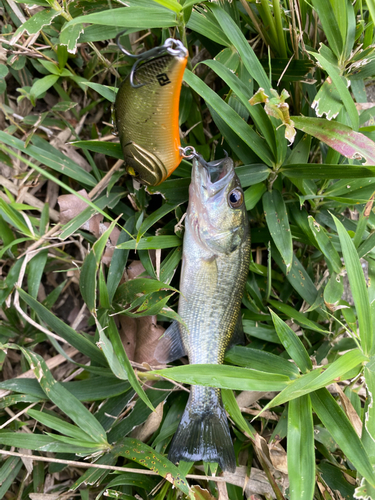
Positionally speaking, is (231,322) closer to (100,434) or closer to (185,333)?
(185,333)

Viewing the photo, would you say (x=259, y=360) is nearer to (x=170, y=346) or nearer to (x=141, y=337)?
(x=170, y=346)

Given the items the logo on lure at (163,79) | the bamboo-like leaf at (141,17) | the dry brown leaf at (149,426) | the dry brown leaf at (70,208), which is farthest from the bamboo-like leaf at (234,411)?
the bamboo-like leaf at (141,17)

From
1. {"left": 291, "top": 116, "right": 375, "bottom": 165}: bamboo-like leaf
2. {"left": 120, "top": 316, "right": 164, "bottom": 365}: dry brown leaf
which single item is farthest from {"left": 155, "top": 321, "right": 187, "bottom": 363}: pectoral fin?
{"left": 291, "top": 116, "right": 375, "bottom": 165}: bamboo-like leaf

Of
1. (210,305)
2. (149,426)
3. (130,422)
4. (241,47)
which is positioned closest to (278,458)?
(149,426)

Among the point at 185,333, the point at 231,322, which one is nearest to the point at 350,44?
the point at 231,322

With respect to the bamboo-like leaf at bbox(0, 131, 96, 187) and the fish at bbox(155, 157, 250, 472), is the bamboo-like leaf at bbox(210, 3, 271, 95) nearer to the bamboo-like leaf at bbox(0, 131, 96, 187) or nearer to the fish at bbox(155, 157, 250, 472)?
the fish at bbox(155, 157, 250, 472)
